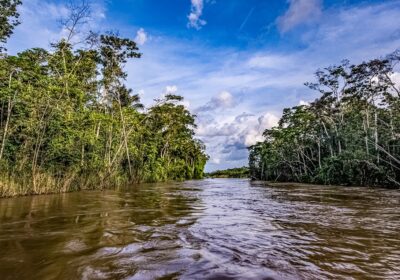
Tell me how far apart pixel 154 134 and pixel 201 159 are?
26.3 m

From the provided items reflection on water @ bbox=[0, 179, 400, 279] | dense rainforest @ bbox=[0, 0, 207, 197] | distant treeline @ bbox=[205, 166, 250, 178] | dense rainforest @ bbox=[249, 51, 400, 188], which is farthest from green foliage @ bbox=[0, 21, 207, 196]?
distant treeline @ bbox=[205, 166, 250, 178]

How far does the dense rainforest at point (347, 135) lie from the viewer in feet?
64.9

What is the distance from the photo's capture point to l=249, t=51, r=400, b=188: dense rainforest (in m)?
19.8

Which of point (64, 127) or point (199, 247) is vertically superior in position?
point (64, 127)

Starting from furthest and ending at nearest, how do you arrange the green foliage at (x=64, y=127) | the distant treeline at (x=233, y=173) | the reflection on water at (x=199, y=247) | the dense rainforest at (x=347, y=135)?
1. the distant treeline at (x=233, y=173)
2. the dense rainforest at (x=347, y=135)
3. the green foliage at (x=64, y=127)
4. the reflection on water at (x=199, y=247)

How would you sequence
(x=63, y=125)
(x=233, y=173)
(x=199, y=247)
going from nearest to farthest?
(x=199, y=247), (x=63, y=125), (x=233, y=173)

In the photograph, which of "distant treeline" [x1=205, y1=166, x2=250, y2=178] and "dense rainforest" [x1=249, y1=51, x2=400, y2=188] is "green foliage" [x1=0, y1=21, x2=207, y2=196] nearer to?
"dense rainforest" [x1=249, y1=51, x2=400, y2=188]

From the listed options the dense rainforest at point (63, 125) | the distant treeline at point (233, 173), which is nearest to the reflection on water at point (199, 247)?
the dense rainforest at point (63, 125)

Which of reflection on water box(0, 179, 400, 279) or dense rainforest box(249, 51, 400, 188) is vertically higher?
dense rainforest box(249, 51, 400, 188)

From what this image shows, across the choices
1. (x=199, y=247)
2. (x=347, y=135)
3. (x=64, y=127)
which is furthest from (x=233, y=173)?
(x=199, y=247)

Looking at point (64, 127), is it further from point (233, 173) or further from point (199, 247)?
point (233, 173)

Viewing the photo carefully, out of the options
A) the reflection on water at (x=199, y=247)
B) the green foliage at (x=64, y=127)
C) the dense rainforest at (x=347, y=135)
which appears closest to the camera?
the reflection on water at (x=199, y=247)

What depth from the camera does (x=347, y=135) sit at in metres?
24.7

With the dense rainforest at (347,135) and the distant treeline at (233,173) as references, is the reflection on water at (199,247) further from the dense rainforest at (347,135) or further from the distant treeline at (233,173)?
the distant treeline at (233,173)
